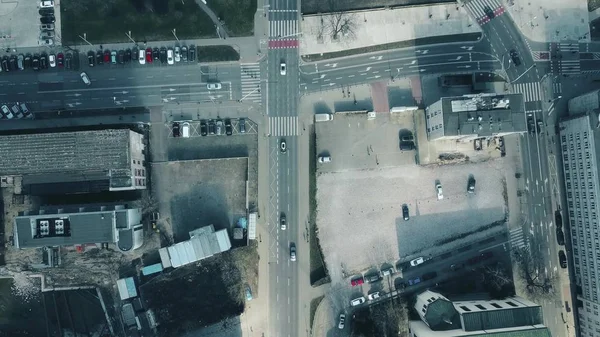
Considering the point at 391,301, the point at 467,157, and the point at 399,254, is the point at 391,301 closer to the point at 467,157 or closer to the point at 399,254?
the point at 399,254

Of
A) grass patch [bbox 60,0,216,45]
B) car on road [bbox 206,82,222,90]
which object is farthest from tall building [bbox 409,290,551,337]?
grass patch [bbox 60,0,216,45]

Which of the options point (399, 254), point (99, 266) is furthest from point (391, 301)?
point (99, 266)

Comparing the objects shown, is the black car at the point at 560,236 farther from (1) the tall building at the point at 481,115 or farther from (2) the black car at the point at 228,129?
(2) the black car at the point at 228,129

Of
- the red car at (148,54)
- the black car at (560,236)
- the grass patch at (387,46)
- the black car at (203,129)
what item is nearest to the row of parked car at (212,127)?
the black car at (203,129)

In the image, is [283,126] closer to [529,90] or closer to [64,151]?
[64,151]

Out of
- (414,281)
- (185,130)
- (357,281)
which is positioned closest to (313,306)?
(357,281)

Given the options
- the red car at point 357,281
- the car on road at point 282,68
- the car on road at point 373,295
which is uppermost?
the car on road at point 282,68

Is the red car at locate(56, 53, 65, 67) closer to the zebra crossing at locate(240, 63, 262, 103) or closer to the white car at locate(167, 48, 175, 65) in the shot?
the white car at locate(167, 48, 175, 65)
